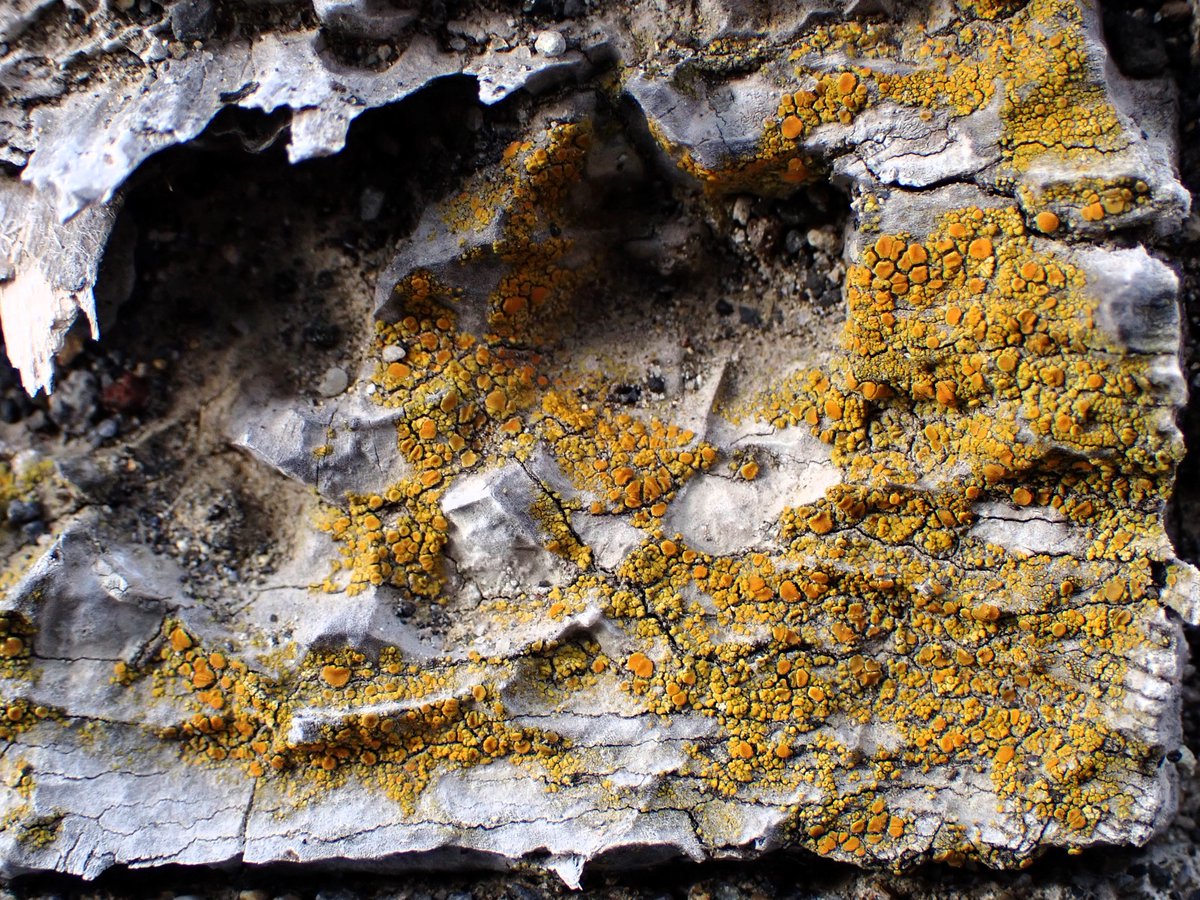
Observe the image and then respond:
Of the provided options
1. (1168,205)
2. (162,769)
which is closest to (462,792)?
(162,769)

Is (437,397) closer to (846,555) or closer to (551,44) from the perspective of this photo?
(551,44)

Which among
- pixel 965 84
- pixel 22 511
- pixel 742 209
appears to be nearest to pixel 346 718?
pixel 22 511

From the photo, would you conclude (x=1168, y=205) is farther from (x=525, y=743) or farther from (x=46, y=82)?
(x=46, y=82)

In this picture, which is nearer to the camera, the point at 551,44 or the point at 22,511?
the point at 551,44

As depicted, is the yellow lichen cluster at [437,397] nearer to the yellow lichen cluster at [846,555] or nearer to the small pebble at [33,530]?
the yellow lichen cluster at [846,555]

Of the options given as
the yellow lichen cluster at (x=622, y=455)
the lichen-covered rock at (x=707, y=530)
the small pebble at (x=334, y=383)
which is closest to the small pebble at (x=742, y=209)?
the lichen-covered rock at (x=707, y=530)

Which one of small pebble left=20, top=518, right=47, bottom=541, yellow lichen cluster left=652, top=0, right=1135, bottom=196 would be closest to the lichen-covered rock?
yellow lichen cluster left=652, top=0, right=1135, bottom=196
